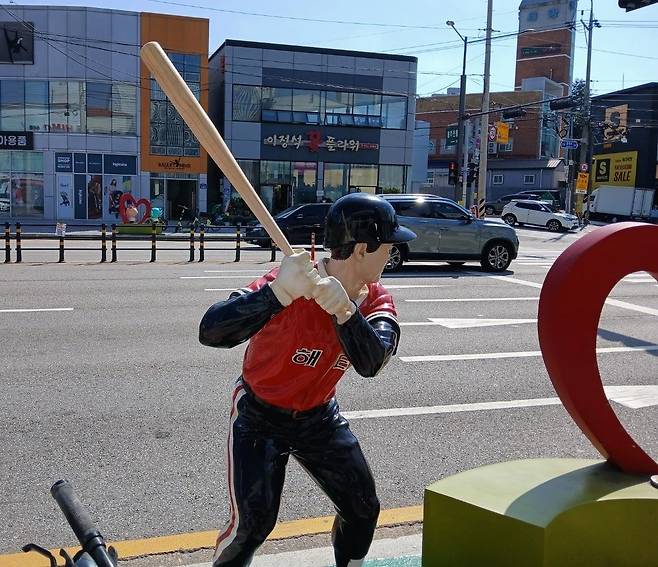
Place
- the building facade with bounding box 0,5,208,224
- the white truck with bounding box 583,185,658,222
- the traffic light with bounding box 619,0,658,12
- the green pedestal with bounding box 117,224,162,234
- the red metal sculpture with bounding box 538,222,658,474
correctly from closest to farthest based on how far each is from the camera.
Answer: the red metal sculpture with bounding box 538,222,658,474, the traffic light with bounding box 619,0,658,12, the green pedestal with bounding box 117,224,162,234, the building facade with bounding box 0,5,208,224, the white truck with bounding box 583,185,658,222

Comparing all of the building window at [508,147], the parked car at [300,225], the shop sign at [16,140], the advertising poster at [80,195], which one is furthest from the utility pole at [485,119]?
the building window at [508,147]

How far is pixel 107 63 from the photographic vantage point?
34.8 metres

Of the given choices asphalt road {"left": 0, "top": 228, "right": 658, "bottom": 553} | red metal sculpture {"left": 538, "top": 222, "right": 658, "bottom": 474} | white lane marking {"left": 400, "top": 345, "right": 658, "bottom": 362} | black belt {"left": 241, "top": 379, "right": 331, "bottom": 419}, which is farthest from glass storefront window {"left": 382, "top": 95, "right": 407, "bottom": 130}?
black belt {"left": 241, "top": 379, "right": 331, "bottom": 419}

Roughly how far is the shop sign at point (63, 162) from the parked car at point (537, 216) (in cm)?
2420

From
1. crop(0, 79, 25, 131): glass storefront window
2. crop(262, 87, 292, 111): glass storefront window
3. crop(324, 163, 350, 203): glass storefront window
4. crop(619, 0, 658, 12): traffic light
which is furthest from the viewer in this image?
crop(324, 163, 350, 203): glass storefront window

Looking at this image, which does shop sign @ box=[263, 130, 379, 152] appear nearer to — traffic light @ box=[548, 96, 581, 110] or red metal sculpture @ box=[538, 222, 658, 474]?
traffic light @ box=[548, 96, 581, 110]

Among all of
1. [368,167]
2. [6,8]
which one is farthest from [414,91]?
[6,8]

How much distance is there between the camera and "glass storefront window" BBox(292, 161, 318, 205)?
3933 centimetres

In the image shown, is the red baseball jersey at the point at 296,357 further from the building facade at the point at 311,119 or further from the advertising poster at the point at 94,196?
the advertising poster at the point at 94,196

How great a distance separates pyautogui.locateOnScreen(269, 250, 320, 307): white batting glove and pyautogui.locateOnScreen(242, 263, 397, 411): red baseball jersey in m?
0.31

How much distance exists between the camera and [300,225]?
2308cm

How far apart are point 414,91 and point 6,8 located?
866 inches

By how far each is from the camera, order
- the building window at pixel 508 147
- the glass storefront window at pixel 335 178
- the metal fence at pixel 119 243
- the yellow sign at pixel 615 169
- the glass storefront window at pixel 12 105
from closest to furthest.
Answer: the metal fence at pixel 119 243
the glass storefront window at pixel 12 105
the glass storefront window at pixel 335 178
the yellow sign at pixel 615 169
the building window at pixel 508 147

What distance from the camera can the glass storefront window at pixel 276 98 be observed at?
38.2 m
